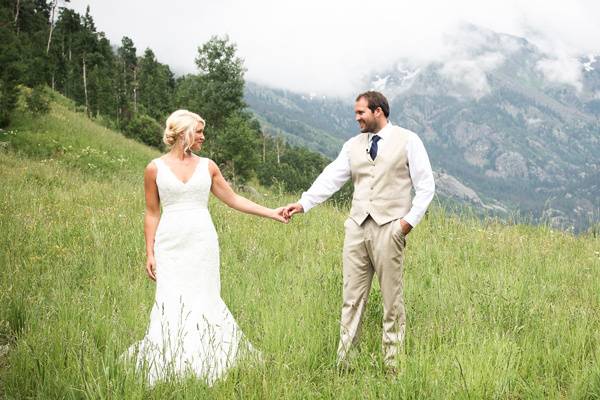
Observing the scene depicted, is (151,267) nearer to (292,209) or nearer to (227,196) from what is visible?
(227,196)

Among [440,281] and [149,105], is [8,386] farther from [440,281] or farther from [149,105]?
[149,105]

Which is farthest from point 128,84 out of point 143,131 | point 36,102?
point 36,102

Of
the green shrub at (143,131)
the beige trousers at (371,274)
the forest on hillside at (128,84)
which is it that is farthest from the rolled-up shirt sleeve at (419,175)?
the green shrub at (143,131)

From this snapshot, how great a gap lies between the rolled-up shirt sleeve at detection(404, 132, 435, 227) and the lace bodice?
194 cm

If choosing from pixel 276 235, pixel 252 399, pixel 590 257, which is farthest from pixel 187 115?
pixel 590 257

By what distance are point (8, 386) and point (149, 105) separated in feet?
202

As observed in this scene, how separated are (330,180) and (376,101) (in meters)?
1.01

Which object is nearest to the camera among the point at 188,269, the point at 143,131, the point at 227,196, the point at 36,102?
the point at 188,269

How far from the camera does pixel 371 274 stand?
15.8 feet

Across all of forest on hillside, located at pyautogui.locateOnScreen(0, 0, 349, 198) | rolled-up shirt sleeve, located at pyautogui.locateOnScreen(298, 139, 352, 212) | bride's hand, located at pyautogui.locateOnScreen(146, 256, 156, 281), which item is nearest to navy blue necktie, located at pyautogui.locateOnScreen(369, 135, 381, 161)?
rolled-up shirt sleeve, located at pyautogui.locateOnScreen(298, 139, 352, 212)

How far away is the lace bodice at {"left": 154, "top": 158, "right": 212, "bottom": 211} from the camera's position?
4551mm

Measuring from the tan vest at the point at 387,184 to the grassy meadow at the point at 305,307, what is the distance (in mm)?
1134

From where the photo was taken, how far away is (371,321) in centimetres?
526

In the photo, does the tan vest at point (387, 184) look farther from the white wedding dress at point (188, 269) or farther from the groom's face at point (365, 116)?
the white wedding dress at point (188, 269)
